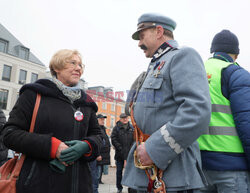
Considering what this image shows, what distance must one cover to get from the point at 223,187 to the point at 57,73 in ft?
6.34

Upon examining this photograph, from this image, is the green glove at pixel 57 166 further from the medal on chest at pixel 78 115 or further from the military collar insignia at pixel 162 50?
the military collar insignia at pixel 162 50

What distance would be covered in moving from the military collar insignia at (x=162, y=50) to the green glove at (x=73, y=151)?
3.27ft

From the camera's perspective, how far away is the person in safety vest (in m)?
1.96

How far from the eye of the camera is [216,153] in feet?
6.73

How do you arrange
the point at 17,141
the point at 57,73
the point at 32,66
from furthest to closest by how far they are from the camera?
1. the point at 32,66
2. the point at 57,73
3. the point at 17,141

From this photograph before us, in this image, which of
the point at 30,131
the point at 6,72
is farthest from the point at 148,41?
the point at 6,72

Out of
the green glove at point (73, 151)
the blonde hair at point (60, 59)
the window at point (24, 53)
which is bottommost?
the green glove at point (73, 151)

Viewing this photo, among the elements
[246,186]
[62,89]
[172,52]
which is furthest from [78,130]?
[246,186]

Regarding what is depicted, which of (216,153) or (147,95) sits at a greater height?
(147,95)

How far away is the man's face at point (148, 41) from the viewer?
2197 mm

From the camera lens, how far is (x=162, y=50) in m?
2.11

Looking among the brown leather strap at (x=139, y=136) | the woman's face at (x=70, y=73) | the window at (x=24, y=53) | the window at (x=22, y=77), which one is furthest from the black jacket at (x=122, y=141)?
the window at (x=24, y=53)

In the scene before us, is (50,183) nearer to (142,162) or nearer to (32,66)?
(142,162)

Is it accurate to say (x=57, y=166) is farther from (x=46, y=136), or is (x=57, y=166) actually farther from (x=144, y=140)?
(x=144, y=140)
